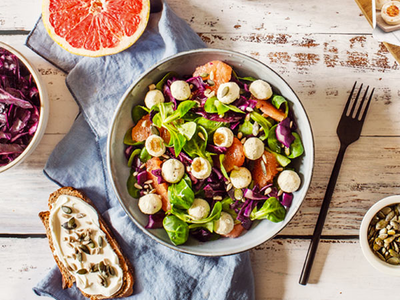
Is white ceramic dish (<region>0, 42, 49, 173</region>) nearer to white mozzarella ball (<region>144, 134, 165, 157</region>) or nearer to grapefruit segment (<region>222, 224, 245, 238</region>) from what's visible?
white mozzarella ball (<region>144, 134, 165, 157</region>)

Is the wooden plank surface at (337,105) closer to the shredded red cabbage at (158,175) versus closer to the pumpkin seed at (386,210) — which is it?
the pumpkin seed at (386,210)

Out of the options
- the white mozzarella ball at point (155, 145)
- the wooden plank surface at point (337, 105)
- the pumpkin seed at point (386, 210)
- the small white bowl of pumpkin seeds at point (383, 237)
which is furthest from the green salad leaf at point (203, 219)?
the pumpkin seed at point (386, 210)

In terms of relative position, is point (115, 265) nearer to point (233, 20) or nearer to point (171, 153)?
point (171, 153)

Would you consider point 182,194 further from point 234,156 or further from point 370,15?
point 370,15

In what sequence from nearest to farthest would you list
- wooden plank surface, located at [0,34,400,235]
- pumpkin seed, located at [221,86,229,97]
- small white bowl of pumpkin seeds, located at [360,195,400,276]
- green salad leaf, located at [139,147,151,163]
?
pumpkin seed, located at [221,86,229,97]
green salad leaf, located at [139,147,151,163]
small white bowl of pumpkin seeds, located at [360,195,400,276]
wooden plank surface, located at [0,34,400,235]

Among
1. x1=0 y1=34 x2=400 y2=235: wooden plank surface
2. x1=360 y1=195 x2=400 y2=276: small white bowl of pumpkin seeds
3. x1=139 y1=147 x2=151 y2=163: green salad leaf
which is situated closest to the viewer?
x1=139 y1=147 x2=151 y2=163: green salad leaf

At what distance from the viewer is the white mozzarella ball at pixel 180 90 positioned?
151cm

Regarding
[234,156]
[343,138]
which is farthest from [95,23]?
[343,138]

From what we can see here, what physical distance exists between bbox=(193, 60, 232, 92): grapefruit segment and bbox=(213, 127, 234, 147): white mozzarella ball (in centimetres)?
17

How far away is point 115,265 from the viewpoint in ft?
5.57

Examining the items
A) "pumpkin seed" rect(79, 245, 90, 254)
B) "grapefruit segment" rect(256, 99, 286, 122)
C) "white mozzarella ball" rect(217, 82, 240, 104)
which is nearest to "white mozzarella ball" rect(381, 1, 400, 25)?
"grapefruit segment" rect(256, 99, 286, 122)

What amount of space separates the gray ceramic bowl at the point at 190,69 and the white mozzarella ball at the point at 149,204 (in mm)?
50

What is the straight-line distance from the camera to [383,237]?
67.2 inches

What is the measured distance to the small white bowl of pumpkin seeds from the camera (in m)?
1.67
